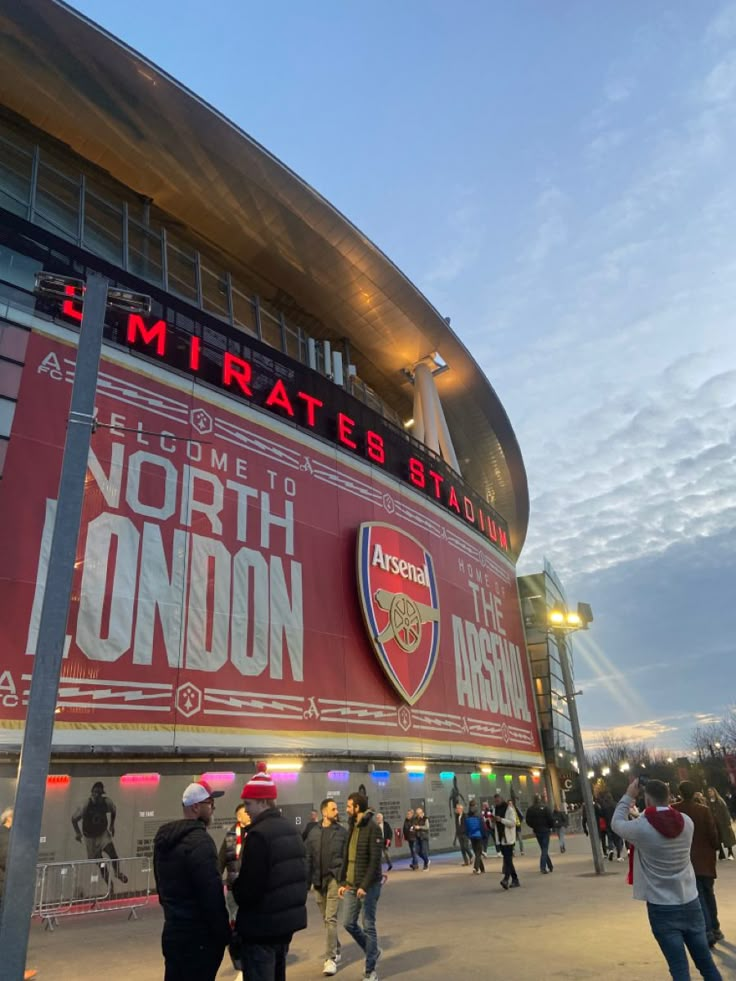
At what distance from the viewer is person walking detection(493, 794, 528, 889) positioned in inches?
527

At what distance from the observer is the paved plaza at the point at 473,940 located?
23.3 feet

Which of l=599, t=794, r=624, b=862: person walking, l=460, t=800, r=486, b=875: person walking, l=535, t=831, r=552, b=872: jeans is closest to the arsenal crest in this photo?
l=460, t=800, r=486, b=875: person walking

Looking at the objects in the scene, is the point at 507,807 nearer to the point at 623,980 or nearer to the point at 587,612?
the point at 587,612

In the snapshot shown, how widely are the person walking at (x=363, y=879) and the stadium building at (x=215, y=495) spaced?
675 centimetres

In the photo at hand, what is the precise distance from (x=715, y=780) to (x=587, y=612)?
191 ft

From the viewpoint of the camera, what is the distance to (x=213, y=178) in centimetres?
2569

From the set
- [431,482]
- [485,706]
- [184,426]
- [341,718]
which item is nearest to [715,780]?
[485,706]

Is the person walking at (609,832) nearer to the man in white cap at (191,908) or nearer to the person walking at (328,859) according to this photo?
the person walking at (328,859)

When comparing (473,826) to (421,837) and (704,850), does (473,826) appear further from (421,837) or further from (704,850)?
(704,850)

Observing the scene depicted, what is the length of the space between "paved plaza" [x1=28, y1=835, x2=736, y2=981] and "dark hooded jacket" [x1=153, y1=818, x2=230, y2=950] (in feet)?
13.0

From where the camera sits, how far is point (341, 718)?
827 inches

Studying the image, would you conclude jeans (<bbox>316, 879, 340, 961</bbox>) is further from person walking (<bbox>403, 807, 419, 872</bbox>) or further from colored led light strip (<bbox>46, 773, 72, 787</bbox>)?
person walking (<bbox>403, 807, 419, 872</bbox>)

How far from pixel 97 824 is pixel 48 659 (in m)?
12.1

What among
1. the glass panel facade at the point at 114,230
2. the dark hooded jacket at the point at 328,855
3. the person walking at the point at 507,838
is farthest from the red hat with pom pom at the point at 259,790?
the glass panel facade at the point at 114,230
